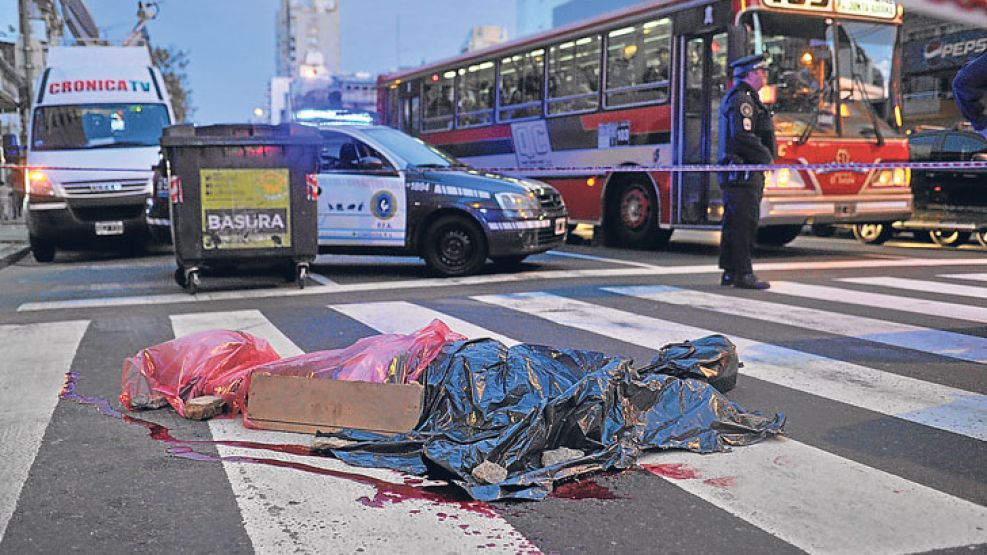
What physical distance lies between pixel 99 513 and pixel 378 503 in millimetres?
979

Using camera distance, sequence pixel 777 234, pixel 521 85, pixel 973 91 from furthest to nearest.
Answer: pixel 521 85, pixel 777 234, pixel 973 91

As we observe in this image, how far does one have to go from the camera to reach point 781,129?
12484 mm

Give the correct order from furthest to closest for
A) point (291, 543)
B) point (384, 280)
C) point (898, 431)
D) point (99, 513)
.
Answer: point (384, 280), point (898, 431), point (99, 513), point (291, 543)

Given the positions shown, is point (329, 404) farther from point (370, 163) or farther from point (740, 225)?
point (370, 163)

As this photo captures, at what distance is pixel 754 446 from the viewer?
4.18 metres

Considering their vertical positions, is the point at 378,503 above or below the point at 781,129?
below

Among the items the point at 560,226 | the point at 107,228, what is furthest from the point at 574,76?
the point at 107,228

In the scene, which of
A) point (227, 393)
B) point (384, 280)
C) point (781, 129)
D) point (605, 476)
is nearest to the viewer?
point (605, 476)

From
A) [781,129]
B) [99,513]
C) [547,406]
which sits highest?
[781,129]

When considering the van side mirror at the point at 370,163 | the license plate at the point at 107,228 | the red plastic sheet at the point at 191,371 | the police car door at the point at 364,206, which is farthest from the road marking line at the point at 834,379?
the license plate at the point at 107,228

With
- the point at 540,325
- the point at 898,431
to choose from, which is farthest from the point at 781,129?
the point at 898,431

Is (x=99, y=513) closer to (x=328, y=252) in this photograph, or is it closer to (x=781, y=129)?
(x=328, y=252)

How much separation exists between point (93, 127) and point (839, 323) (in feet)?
37.9

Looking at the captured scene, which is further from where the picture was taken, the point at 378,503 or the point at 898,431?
the point at 898,431
